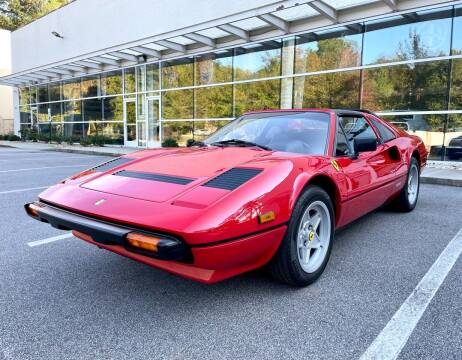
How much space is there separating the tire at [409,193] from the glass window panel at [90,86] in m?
18.3

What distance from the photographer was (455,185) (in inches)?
278

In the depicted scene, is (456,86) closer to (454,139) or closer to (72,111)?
(454,139)

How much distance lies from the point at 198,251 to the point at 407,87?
9.66m

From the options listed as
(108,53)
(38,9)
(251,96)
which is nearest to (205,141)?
(251,96)

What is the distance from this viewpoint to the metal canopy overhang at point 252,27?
9.63 m

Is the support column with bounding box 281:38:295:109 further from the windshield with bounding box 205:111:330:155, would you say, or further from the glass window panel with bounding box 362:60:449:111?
the windshield with bounding box 205:111:330:155

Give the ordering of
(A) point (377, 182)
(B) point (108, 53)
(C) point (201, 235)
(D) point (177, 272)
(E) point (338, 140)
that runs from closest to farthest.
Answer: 1. (C) point (201, 235)
2. (D) point (177, 272)
3. (E) point (338, 140)
4. (A) point (377, 182)
5. (B) point (108, 53)

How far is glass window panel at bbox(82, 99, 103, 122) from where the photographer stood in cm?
1988

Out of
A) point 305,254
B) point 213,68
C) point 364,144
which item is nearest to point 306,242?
point 305,254

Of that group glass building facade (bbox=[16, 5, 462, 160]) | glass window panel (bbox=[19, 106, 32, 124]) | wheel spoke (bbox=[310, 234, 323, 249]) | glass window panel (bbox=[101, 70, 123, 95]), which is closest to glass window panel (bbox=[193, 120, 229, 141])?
glass building facade (bbox=[16, 5, 462, 160])

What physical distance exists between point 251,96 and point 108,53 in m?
6.69

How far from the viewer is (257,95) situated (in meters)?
13.0

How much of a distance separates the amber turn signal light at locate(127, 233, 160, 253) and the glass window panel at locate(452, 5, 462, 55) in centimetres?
985

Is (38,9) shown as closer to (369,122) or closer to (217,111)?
(217,111)
